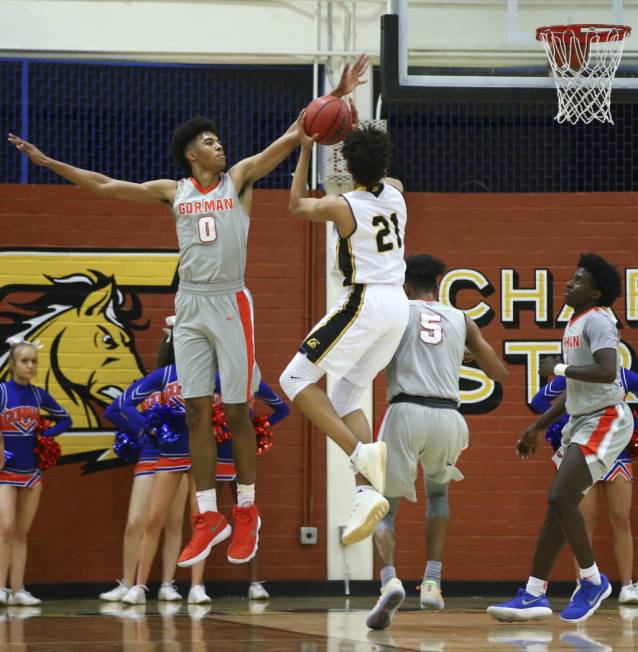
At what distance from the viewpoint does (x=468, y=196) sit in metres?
12.7

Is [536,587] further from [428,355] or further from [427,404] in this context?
[428,355]

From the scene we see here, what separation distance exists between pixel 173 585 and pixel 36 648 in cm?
468

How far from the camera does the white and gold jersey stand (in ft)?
26.4

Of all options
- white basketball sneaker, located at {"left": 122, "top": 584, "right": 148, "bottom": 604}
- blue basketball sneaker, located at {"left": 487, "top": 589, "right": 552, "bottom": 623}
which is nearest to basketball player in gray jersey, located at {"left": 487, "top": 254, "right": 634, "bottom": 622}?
blue basketball sneaker, located at {"left": 487, "top": 589, "right": 552, "bottom": 623}

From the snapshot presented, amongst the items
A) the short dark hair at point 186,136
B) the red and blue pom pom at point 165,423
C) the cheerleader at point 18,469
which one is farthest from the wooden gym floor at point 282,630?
the short dark hair at point 186,136

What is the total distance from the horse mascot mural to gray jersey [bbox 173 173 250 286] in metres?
4.23

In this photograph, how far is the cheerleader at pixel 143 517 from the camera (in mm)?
11438

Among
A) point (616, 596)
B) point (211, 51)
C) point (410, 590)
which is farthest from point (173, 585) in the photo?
point (211, 51)

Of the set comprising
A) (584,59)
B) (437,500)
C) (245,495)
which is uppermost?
(584,59)

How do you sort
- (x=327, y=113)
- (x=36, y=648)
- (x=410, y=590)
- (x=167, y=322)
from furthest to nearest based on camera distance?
1. (x=410, y=590)
2. (x=167, y=322)
3. (x=327, y=113)
4. (x=36, y=648)

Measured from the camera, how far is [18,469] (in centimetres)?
1127

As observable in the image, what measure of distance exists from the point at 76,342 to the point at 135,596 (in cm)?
249

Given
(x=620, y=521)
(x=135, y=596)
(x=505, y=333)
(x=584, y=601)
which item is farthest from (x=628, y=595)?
(x=135, y=596)

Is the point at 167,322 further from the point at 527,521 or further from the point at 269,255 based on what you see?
the point at 527,521
